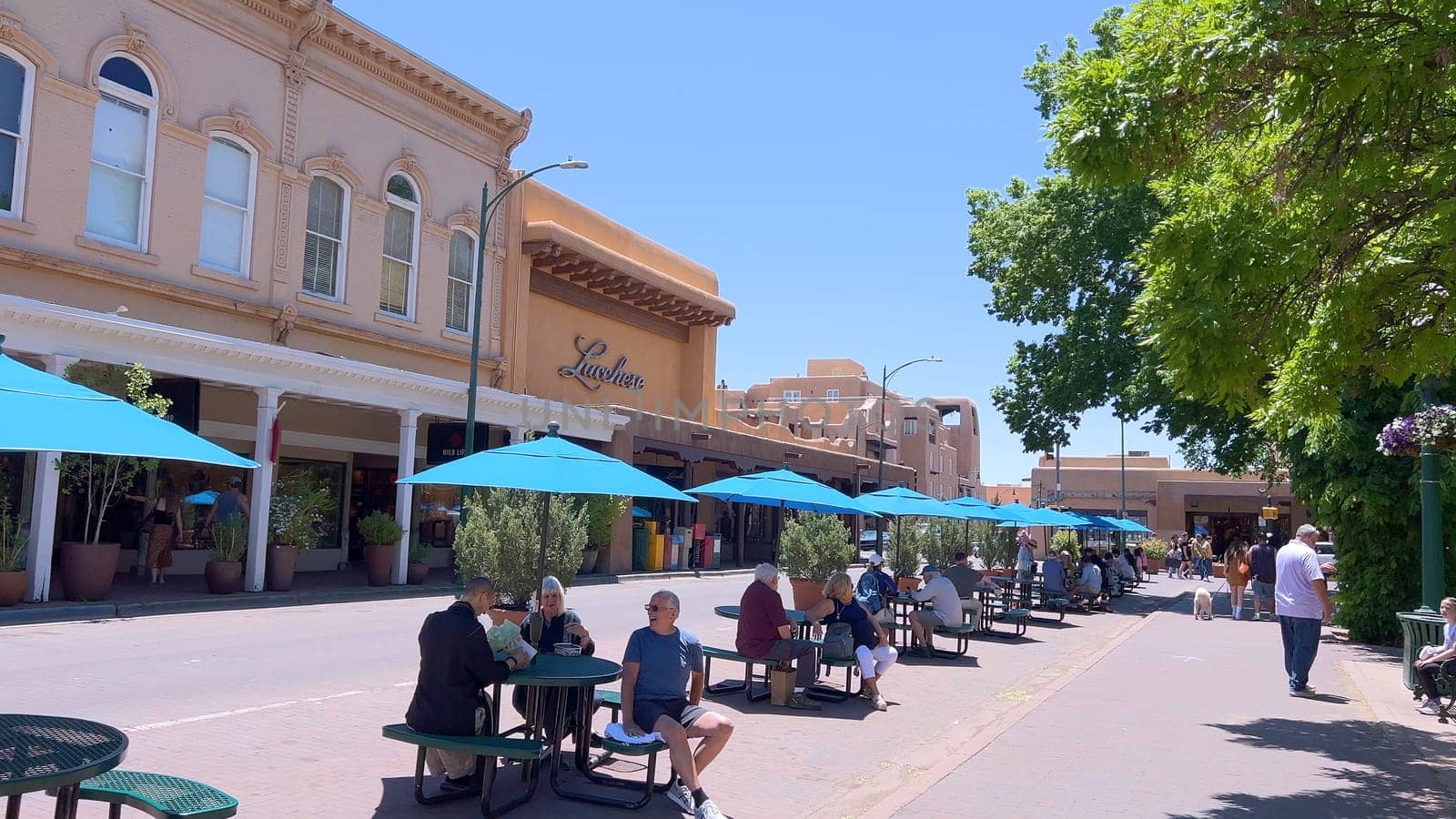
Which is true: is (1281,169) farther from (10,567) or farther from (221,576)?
(221,576)

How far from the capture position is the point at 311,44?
2162 centimetres

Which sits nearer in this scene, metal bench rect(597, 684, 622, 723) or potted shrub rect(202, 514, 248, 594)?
metal bench rect(597, 684, 622, 723)

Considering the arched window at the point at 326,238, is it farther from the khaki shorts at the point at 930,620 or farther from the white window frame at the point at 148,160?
the khaki shorts at the point at 930,620

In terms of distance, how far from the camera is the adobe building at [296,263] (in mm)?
17047

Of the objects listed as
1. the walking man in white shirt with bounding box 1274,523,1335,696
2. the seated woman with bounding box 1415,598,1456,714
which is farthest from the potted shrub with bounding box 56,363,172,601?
the seated woman with bounding box 1415,598,1456,714

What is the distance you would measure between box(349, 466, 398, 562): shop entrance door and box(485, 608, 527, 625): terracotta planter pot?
788 inches

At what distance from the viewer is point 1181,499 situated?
210 feet

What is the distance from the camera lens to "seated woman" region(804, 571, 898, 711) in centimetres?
1052

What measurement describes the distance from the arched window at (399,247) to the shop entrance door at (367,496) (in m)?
4.80

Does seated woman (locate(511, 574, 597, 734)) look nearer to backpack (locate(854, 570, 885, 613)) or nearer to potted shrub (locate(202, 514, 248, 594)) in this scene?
backpack (locate(854, 570, 885, 613))

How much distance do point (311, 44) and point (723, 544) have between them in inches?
981

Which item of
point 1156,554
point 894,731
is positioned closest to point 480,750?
point 894,731

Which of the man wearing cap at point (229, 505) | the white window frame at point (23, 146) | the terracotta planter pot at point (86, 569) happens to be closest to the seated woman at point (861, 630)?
the terracotta planter pot at point (86, 569)

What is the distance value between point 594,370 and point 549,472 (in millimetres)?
22682
